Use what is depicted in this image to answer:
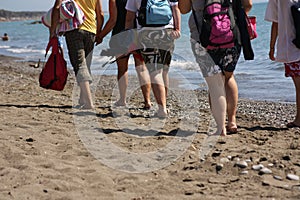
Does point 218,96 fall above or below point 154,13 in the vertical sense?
below

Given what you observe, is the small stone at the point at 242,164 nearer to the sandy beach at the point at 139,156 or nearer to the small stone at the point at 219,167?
the sandy beach at the point at 139,156

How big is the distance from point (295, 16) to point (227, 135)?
139 centimetres

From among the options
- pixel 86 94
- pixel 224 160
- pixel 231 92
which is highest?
pixel 231 92

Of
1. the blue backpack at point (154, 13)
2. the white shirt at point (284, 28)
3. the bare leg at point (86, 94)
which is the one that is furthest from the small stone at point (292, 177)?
the bare leg at point (86, 94)

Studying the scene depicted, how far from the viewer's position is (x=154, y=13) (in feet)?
17.0

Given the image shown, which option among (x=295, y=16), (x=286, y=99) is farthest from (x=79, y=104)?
(x=286, y=99)

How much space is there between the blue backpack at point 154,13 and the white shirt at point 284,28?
3.57ft

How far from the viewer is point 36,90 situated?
27.6ft

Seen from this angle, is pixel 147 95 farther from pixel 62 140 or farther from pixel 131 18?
pixel 62 140

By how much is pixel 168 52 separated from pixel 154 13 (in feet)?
1.67

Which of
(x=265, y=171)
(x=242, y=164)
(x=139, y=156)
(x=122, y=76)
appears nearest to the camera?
(x=265, y=171)

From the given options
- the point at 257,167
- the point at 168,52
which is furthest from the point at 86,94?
the point at 257,167

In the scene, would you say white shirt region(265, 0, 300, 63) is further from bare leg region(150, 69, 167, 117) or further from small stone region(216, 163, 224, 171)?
small stone region(216, 163, 224, 171)

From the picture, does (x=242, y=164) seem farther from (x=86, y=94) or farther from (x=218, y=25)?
(x=86, y=94)
